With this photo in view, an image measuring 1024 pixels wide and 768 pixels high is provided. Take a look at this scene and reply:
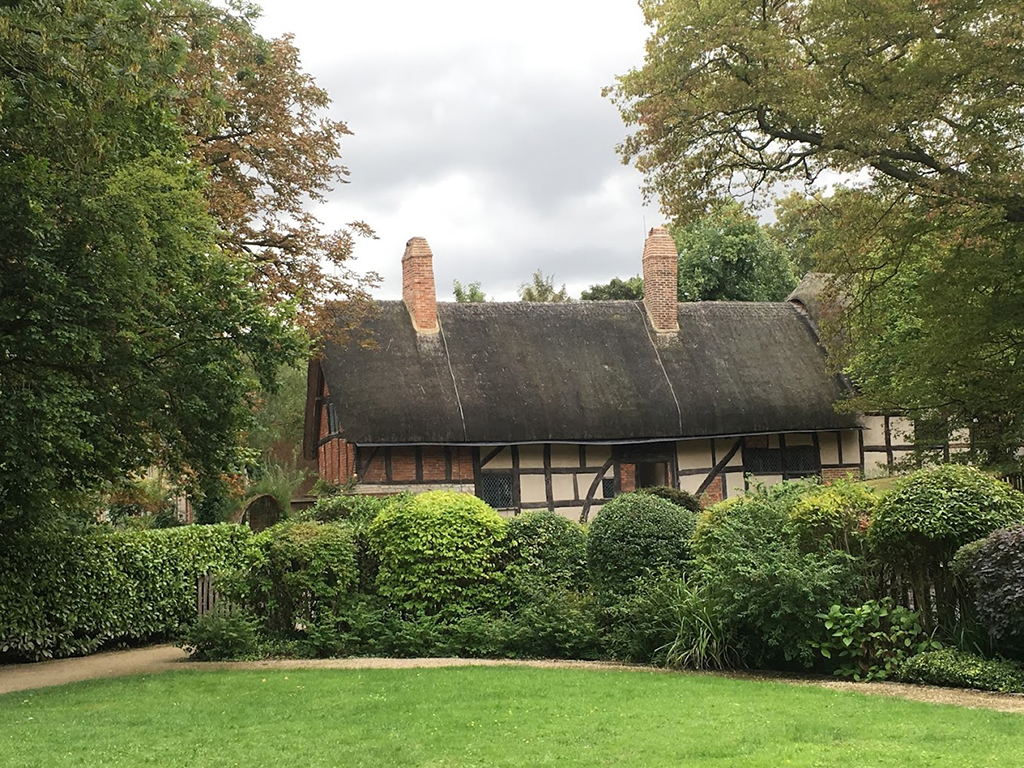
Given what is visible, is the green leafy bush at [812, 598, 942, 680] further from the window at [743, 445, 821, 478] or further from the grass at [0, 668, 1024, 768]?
the window at [743, 445, 821, 478]

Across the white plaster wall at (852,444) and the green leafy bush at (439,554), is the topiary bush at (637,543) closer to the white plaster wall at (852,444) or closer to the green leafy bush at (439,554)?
the green leafy bush at (439,554)

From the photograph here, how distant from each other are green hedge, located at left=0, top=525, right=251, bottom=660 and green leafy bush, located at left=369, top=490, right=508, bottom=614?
138 inches

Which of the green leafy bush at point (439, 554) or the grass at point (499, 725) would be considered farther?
the green leafy bush at point (439, 554)

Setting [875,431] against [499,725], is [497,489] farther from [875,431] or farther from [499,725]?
[499,725]

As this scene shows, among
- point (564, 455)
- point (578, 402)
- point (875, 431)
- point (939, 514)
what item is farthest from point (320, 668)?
point (875, 431)

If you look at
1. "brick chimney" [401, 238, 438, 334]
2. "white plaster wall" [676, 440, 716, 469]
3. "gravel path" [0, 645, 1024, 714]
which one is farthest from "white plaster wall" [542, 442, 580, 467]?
"gravel path" [0, 645, 1024, 714]

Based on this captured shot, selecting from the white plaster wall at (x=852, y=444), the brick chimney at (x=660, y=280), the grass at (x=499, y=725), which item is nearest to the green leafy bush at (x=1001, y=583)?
the grass at (x=499, y=725)

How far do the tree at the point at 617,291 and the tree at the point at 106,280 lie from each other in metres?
32.5

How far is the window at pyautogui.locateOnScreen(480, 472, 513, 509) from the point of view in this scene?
24.4 metres

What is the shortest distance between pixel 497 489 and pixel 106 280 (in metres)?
14.8

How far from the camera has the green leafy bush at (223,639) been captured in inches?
500

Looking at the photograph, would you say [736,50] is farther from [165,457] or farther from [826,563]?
[165,457]

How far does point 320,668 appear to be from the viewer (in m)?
11.5

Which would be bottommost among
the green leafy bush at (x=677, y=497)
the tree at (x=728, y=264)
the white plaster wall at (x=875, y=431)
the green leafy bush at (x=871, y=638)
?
the green leafy bush at (x=871, y=638)
